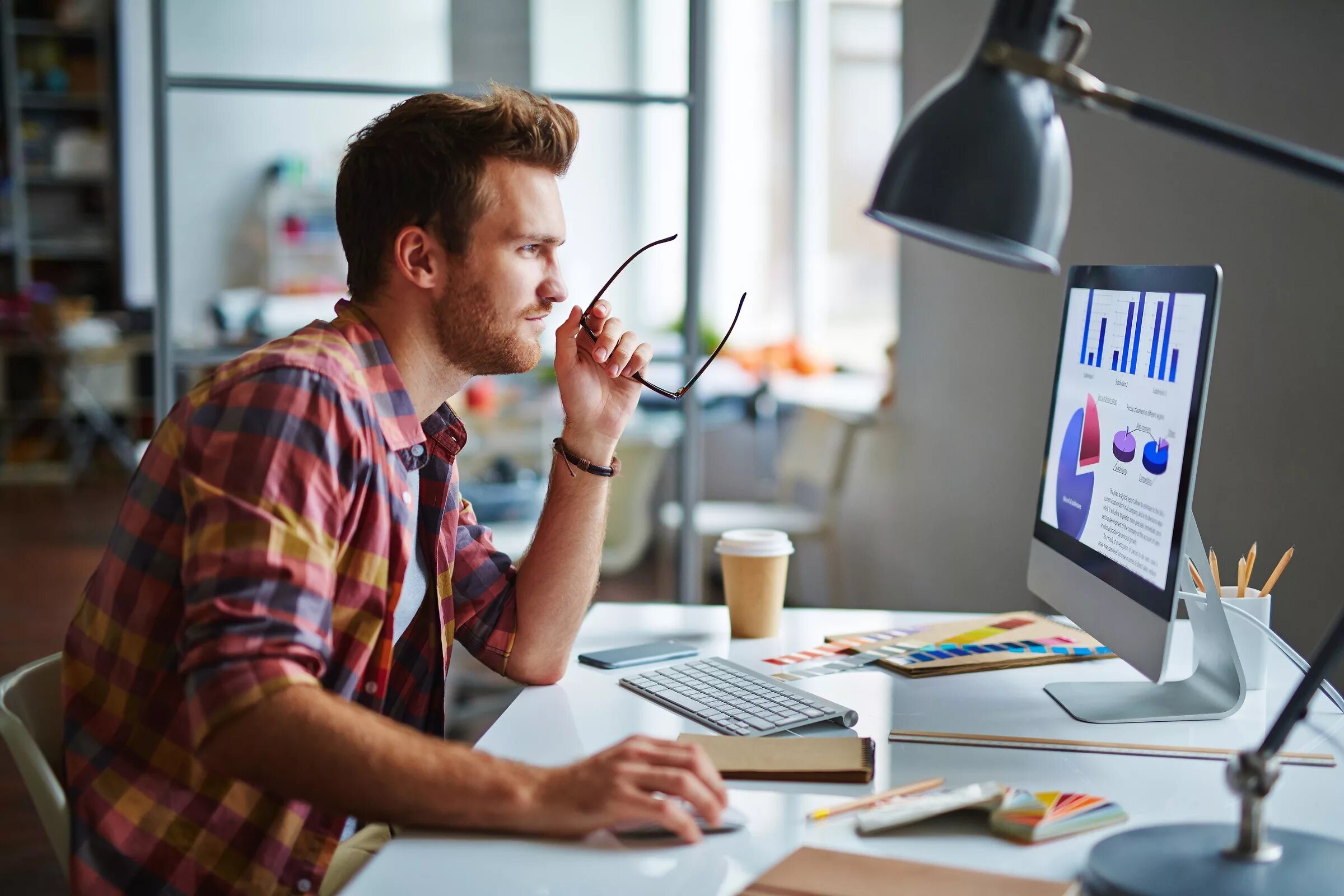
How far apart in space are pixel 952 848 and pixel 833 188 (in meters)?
4.88

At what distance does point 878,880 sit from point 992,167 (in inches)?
20.4

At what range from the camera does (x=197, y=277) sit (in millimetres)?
3047

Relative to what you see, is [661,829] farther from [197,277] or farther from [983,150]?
[197,277]

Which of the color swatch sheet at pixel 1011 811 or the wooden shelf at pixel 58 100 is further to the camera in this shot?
the wooden shelf at pixel 58 100

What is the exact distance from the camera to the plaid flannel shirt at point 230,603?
1.01m

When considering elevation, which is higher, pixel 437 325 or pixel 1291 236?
pixel 1291 236

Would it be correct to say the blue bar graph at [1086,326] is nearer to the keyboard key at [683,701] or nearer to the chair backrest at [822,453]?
the keyboard key at [683,701]

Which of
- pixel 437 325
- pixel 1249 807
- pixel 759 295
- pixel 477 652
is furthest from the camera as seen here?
pixel 759 295

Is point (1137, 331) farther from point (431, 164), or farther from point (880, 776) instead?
point (431, 164)

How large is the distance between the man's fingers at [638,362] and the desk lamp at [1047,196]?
23.7 inches

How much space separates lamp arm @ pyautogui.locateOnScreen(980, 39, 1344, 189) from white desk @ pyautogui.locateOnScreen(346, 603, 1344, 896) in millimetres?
510

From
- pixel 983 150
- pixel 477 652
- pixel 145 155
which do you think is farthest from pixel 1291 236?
pixel 145 155

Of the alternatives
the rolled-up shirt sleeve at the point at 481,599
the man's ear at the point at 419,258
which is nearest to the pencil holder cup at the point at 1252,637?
the rolled-up shirt sleeve at the point at 481,599

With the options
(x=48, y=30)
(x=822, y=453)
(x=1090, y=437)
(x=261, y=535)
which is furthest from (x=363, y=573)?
(x=48, y=30)
